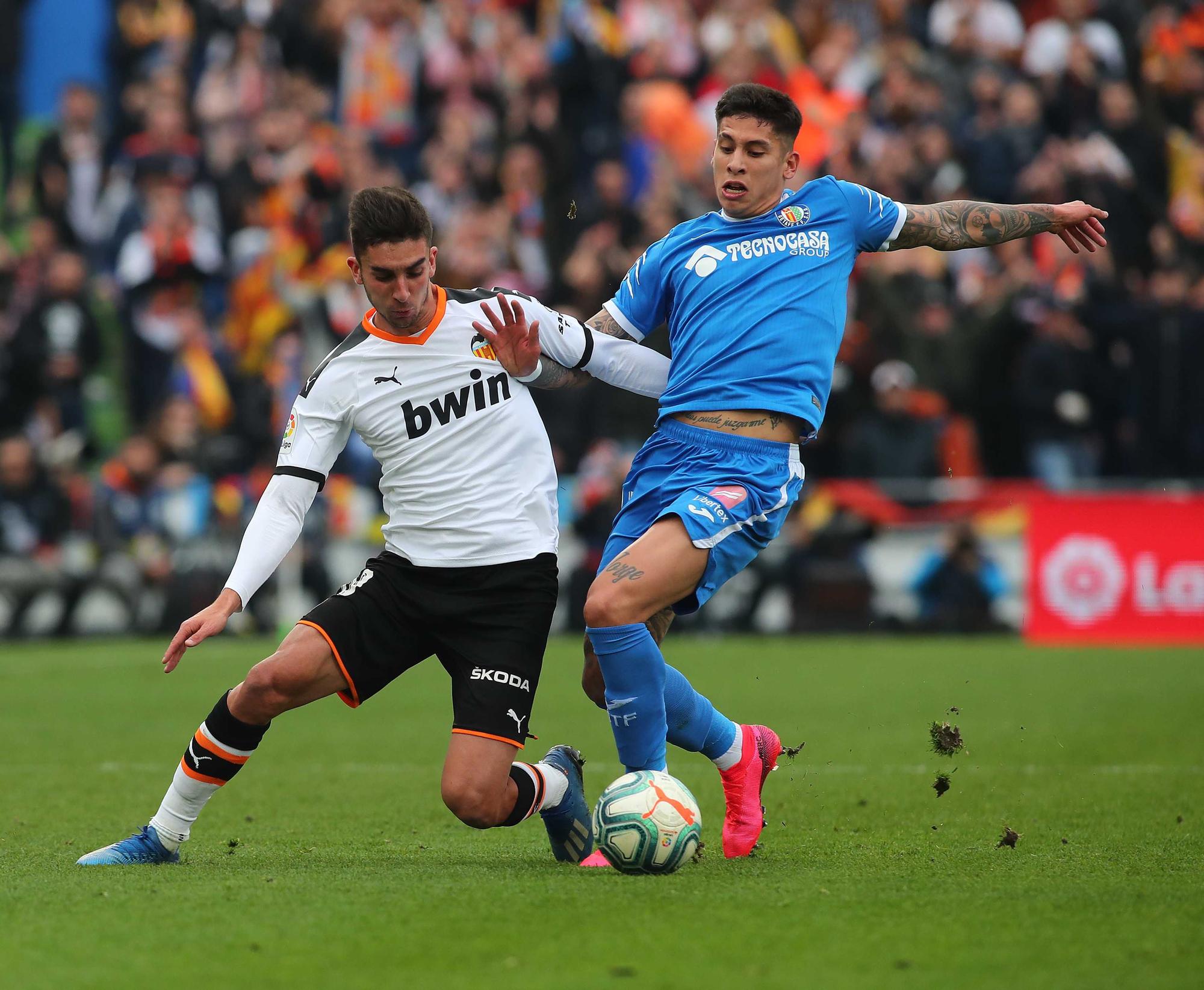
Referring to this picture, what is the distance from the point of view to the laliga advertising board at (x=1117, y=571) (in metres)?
14.2

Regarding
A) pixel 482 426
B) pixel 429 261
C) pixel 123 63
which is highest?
pixel 123 63

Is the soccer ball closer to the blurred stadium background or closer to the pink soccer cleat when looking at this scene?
the pink soccer cleat

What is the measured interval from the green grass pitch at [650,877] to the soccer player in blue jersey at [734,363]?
0.53m

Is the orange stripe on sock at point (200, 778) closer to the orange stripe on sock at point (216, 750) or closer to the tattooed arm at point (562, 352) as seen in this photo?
the orange stripe on sock at point (216, 750)

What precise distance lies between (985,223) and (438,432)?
7.16ft

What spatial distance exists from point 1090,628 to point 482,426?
993 cm

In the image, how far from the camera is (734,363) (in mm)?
5934

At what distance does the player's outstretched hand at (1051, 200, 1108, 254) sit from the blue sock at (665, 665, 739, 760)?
2.16 m

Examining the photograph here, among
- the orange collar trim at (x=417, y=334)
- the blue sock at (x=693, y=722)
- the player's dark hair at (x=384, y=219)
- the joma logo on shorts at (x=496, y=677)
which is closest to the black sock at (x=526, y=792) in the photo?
the joma logo on shorts at (x=496, y=677)

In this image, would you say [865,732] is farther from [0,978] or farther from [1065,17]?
[1065,17]

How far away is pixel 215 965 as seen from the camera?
13.6 ft

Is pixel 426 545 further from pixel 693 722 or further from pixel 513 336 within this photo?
pixel 693 722

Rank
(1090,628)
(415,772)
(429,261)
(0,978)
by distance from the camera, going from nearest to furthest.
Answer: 1. (0,978)
2. (429,261)
3. (415,772)
4. (1090,628)

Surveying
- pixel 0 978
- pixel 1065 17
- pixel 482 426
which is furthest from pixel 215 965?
pixel 1065 17
